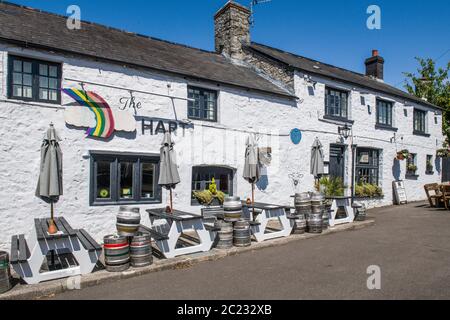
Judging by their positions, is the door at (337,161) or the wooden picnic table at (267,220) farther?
the door at (337,161)

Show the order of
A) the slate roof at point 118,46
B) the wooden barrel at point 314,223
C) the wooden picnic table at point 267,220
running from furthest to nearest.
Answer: the wooden barrel at point 314,223 → the wooden picnic table at point 267,220 → the slate roof at point 118,46

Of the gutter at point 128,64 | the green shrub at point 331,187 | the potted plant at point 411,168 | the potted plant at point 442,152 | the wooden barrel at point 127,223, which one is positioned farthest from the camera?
the potted plant at point 442,152

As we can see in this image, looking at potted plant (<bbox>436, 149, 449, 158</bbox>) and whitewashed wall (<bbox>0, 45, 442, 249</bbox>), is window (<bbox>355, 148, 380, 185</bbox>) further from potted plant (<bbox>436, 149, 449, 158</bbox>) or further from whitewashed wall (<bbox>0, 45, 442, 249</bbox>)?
potted plant (<bbox>436, 149, 449, 158</bbox>)

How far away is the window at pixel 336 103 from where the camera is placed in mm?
12945

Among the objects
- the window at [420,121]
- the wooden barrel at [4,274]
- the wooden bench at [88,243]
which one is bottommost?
the wooden barrel at [4,274]

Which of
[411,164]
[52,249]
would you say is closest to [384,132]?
[411,164]

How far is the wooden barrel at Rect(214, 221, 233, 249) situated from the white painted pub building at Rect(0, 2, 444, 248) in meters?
2.19

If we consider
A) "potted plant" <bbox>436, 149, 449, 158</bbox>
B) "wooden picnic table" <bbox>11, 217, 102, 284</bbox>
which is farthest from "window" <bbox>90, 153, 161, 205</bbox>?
"potted plant" <bbox>436, 149, 449, 158</bbox>

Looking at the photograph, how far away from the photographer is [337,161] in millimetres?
13148

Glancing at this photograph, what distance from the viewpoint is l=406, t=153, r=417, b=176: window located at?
15.8 metres

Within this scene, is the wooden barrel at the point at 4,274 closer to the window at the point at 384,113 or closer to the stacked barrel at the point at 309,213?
the stacked barrel at the point at 309,213

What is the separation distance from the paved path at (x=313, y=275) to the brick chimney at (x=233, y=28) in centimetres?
897

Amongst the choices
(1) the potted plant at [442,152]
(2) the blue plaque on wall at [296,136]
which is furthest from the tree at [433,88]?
(2) the blue plaque on wall at [296,136]
